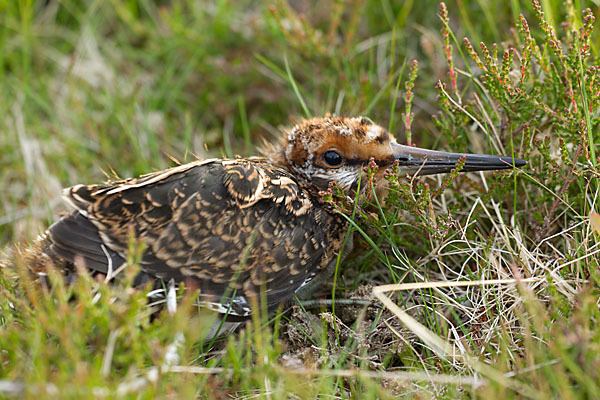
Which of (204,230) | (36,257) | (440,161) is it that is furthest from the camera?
(440,161)

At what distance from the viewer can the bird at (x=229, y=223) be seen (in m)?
2.82

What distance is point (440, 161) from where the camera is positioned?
10.2 ft

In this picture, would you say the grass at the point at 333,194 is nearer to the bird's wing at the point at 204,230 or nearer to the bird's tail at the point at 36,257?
the bird's tail at the point at 36,257

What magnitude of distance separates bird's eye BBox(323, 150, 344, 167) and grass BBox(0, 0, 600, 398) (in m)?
0.26

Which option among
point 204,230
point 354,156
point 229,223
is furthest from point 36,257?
point 354,156

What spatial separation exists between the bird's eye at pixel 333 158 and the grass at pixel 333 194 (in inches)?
10.3

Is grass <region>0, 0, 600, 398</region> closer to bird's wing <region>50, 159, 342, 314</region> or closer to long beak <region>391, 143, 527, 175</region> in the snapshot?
long beak <region>391, 143, 527, 175</region>

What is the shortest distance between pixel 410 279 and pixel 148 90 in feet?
8.17

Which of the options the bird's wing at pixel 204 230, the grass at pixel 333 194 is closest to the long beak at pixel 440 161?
the grass at pixel 333 194

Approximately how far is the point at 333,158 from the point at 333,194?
205 mm

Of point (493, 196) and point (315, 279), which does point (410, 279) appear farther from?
point (493, 196)

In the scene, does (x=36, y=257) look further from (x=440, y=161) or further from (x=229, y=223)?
(x=440, y=161)

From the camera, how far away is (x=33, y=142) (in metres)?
4.32

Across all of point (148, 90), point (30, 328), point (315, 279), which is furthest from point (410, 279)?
point (148, 90)
